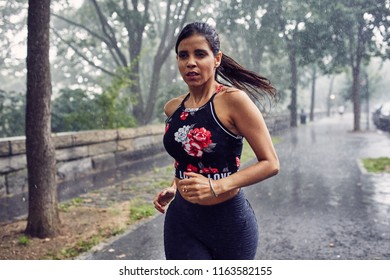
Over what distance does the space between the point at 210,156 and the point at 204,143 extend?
7 centimetres

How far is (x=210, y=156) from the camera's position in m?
1.58

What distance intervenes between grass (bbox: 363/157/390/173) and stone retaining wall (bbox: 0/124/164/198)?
4.19 meters

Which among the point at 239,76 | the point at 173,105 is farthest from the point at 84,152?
the point at 239,76

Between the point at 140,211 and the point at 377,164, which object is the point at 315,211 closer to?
the point at 140,211

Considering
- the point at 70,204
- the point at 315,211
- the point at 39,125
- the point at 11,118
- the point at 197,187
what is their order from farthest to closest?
the point at 11,118, the point at 70,204, the point at 315,211, the point at 39,125, the point at 197,187

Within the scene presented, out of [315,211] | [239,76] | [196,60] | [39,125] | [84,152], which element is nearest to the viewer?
[196,60]

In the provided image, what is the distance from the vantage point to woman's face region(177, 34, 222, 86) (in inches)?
64.0

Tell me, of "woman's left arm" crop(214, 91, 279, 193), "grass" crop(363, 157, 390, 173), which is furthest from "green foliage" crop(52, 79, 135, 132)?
"woman's left arm" crop(214, 91, 279, 193)

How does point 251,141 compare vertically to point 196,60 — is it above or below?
below

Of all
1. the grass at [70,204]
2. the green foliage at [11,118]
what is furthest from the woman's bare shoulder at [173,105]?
the green foliage at [11,118]

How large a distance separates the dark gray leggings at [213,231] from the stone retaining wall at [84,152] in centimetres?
430
